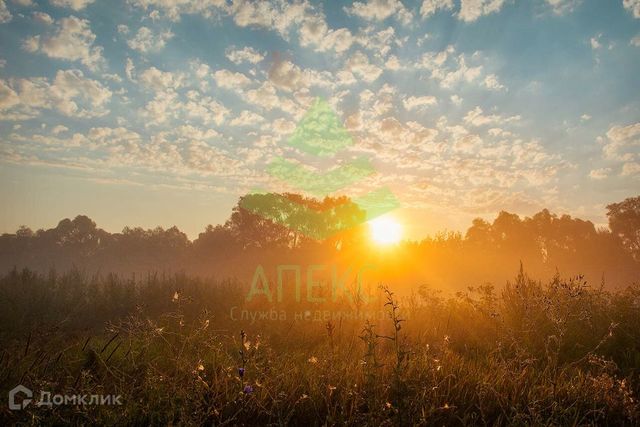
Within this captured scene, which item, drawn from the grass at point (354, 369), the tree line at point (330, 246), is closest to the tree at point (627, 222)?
the tree line at point (330, 246)

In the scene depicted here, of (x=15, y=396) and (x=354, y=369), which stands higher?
(x=15, y=396)

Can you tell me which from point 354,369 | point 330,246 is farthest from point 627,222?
point 354,369

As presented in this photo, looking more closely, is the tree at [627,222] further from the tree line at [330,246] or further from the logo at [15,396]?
the logo at [15,396]

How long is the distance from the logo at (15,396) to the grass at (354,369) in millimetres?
55

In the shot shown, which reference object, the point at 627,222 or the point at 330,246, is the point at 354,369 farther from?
the point at 627,222

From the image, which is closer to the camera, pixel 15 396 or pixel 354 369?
pixel 15 396

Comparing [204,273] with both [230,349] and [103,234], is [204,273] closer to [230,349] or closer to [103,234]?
Result: [103,234]

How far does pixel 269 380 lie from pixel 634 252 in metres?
50.7

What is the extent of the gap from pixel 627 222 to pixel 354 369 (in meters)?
49.1

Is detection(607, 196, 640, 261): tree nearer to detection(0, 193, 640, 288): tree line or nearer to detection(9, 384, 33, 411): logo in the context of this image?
detection(0, 193, 640, 288): tree line

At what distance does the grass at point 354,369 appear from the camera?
2.78 meters

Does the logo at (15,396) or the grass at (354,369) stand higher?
the logo at (15,396)

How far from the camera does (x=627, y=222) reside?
1580 inches

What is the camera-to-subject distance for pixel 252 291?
41.9 ft
